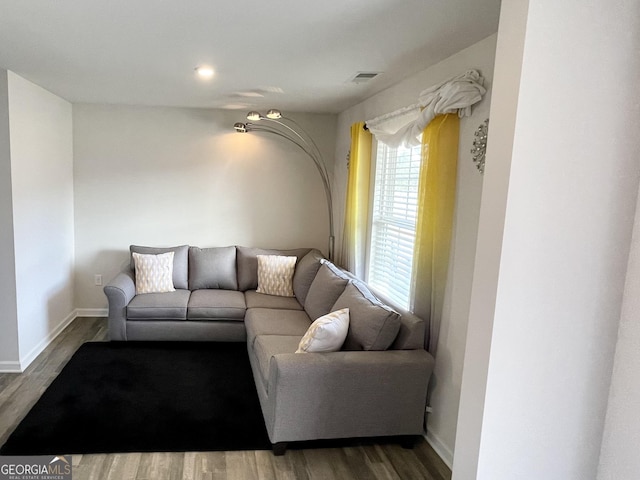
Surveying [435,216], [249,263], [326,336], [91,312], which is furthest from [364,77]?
[91,312]

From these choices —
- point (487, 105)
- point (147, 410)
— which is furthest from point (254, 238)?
point (487, 105)

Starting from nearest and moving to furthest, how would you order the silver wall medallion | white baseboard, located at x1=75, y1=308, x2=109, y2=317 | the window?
the silver wall medallion, the window, white baseboard, located at x1=75, y1=308, x2=109, y2=317

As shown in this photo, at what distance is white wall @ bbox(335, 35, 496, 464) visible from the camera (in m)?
2.33

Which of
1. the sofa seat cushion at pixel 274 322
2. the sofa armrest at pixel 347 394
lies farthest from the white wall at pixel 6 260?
the sofa armrest at pixel 347 394

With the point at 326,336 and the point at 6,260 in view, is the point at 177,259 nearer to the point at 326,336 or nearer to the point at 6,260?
the point at 6,260

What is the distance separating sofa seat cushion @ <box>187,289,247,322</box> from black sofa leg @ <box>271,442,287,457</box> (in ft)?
5.72

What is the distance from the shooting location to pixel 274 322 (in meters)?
3.69

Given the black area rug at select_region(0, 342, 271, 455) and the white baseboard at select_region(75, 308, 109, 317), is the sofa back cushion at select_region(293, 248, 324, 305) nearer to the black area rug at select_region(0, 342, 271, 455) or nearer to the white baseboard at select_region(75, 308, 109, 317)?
the black area rug at select_region(0, 342, 271, 455)

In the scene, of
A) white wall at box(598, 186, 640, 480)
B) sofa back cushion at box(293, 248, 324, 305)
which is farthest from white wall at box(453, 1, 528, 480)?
sofa back cushion at box(293, 248, 324, 305)

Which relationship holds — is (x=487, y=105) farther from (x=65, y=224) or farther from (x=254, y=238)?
(x=65, y=224)

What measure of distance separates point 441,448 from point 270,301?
7.06 ft

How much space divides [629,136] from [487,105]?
0.85 metres

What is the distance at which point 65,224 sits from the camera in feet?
15.0

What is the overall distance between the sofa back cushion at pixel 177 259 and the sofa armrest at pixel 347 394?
7.76 feet
